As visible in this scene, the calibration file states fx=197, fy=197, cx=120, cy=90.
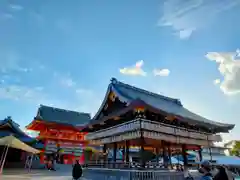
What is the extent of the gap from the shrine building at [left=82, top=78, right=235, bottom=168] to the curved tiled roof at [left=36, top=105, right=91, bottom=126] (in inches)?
952

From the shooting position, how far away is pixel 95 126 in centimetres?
1923

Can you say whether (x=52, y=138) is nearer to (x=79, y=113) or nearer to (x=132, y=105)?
(x=79, y=113)

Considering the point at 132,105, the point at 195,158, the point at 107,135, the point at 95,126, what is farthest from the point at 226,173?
the point at 195,158

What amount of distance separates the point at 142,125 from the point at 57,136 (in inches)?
1195

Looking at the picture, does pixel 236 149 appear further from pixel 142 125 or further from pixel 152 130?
pixel 142 125

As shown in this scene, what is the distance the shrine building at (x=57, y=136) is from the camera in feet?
124

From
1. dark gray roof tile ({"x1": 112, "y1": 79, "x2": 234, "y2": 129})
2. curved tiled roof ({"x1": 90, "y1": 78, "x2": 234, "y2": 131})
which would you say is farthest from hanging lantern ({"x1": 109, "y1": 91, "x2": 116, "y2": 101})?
dark gray roof tile ({"x1": 112, "y1": 79, "x2": 234, "y2": 129})

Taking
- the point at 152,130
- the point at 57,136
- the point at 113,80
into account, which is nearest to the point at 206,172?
the point at 152,130

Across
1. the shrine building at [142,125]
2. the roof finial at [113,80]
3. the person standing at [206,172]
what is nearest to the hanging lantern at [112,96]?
the shrine building at [142,125]

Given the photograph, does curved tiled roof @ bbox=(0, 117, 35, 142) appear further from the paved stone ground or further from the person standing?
the person standing

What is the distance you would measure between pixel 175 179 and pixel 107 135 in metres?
6.13

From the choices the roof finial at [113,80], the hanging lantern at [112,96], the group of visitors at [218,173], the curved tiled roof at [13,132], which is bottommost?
the group of visitors at [218,173]

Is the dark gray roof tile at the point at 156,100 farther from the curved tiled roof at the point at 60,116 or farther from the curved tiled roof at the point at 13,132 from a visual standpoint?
the curved tiled roof at the point at 60,116

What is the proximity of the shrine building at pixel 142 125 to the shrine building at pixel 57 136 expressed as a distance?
20.2m
